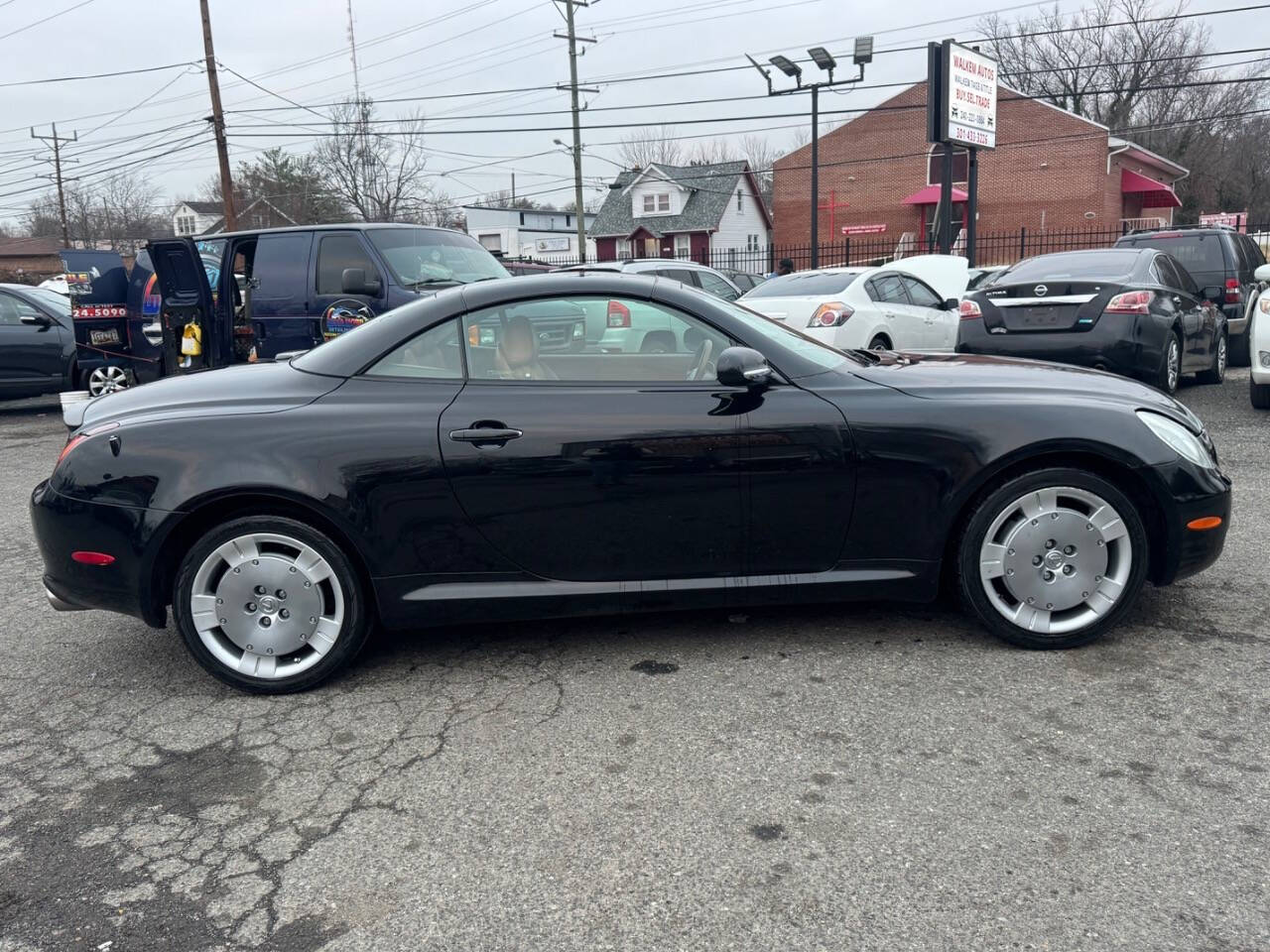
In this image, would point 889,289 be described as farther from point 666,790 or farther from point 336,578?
point 666,790

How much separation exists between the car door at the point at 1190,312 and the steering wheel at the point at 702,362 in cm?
709

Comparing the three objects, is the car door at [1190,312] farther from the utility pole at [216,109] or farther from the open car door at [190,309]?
the utility pole at [216,109]

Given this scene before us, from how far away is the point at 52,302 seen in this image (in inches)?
483

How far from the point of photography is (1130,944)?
221 centimetres

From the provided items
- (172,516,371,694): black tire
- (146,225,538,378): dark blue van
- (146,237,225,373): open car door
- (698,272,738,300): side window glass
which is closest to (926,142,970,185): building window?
(698,272,738,300): side window glass

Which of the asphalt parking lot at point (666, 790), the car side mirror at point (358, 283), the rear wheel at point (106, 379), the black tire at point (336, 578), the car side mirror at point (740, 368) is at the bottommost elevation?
the asphalt parking lot at point (666, 790)

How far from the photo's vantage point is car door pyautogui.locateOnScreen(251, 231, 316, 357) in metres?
8.45

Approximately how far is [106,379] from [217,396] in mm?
8303

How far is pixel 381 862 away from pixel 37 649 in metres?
2.63

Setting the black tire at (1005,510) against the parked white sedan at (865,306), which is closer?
the black tire at (1005,510)

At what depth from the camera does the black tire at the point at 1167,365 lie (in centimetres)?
881

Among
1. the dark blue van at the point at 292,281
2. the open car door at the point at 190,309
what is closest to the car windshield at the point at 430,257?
the dark blue van at the point at 292,281

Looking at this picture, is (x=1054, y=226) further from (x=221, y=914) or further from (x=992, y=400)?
(x=221, y=914)

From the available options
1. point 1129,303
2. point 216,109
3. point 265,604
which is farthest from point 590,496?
point 216,109
